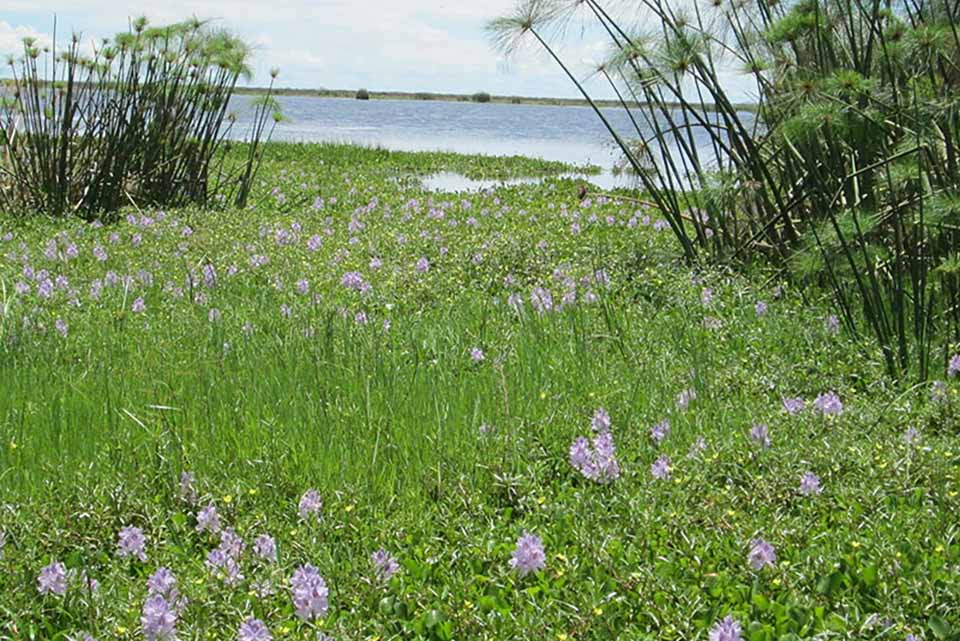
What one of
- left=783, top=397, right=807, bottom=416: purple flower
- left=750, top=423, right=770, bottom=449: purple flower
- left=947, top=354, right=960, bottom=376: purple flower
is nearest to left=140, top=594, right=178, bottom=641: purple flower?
left=750, top=423, right=770, bottom=449: purple flower

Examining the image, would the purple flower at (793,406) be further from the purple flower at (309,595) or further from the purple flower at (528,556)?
the purple flower at (309,595)

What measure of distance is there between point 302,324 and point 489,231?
334cm

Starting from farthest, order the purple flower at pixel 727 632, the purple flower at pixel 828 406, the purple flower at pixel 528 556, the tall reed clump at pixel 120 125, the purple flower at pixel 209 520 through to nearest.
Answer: the tall reed clump at pixel 120 125
the purple flower at pixel 828 406
the purple flower at pixel 209 520
the purple flower at pixel 528 556
the purple flower at pixel 727 632

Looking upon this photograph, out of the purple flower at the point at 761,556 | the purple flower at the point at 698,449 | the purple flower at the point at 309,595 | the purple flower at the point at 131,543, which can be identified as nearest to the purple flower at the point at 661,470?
the purple flower at the point at 698,449

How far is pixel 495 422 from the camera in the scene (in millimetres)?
3367

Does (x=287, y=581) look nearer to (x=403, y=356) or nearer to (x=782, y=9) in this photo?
(x=403, y=356)

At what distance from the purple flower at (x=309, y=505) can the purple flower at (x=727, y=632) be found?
993mm

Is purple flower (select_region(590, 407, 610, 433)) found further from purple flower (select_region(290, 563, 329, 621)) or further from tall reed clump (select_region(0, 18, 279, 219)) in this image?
tall reed clump (select_region(0, 18, 279, 219))

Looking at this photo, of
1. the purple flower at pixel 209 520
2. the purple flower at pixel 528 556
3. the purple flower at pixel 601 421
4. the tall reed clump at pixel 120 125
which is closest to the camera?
the purple flower at pixel 528 556

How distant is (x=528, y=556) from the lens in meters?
2.50

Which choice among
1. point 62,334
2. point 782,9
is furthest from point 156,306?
point 782,9

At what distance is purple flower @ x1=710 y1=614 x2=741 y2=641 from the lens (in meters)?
2.14

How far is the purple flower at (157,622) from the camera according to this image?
7.16ft

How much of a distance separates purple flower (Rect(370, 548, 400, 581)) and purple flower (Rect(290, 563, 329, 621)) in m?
0.19
